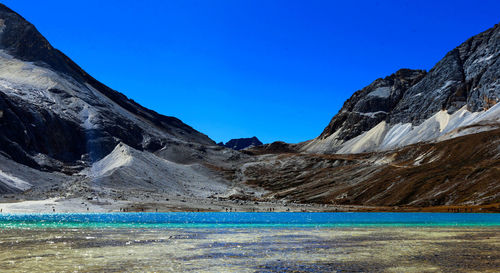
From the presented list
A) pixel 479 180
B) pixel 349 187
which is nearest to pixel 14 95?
pixel 349 187

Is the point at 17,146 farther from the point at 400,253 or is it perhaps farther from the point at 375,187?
the point at 400,253

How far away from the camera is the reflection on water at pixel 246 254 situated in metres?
26.5

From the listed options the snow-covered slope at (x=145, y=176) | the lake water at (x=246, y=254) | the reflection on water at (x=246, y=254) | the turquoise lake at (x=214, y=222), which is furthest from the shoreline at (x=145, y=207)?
the lake water at (x=246, y=254)

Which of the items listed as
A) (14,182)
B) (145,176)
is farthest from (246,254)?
(145,176)

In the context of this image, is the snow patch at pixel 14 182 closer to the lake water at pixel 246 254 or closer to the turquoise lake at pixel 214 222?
the turquoise lake at pixel 214 222

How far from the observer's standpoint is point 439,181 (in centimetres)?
14925

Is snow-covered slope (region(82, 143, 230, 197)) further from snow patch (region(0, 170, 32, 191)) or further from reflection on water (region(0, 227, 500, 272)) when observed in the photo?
reflection on water (region(0, 227, 500, 272))

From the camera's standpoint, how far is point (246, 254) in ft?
107

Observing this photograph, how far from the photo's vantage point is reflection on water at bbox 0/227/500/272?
26453mm

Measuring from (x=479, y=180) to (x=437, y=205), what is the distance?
54.8 ft

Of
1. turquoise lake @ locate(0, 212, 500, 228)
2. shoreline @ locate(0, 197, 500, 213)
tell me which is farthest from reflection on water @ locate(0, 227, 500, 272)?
shoreline @ locate(0, 197, 500, 213)

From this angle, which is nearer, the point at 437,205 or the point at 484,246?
the point at 484,246

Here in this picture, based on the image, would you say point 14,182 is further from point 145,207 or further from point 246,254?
point 246,254

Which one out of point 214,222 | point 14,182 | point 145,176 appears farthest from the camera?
point 145,176
